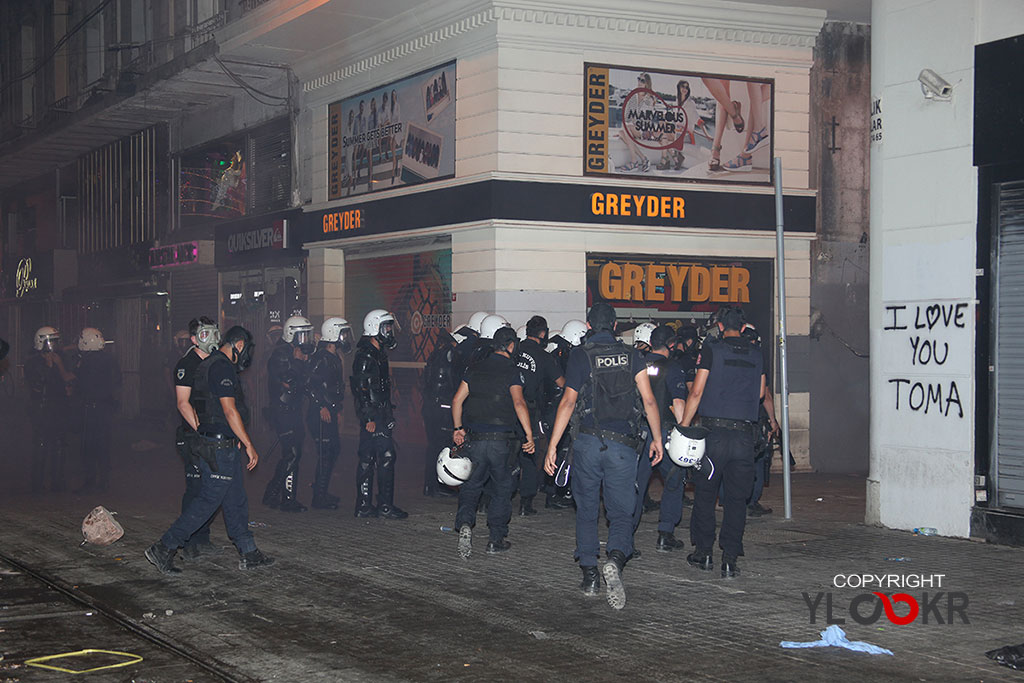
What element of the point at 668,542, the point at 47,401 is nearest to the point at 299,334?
the point at 47,401

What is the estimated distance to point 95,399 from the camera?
14102 mm

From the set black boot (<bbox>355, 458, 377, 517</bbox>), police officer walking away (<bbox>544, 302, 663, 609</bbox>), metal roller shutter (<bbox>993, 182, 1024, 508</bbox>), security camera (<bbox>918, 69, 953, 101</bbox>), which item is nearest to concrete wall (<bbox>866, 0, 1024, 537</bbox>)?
security camera (<bbox>918, 69, 953, 101</bbox>)

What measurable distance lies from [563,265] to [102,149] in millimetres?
18321

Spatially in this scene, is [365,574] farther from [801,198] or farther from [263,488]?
[801,198]

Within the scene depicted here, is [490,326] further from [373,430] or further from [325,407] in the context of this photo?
[325,407]

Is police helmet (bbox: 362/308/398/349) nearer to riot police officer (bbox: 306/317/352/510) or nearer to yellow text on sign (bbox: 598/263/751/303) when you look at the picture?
riot police officer (bbox: 306/317/352/510)

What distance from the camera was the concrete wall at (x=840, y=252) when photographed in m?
17.1

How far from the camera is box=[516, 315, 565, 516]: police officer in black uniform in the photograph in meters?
11.0

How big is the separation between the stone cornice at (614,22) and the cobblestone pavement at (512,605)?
7.12 m

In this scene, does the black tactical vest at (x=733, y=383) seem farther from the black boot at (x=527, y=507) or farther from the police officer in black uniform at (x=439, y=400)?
the police officer in black uniform at (x=439, y=400)

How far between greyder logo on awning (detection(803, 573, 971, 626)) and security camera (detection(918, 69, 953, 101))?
14.9 feet

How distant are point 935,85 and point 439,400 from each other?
6.02 metres

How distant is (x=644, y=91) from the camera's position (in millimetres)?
15992

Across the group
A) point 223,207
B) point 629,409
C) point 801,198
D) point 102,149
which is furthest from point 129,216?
point 629,409
